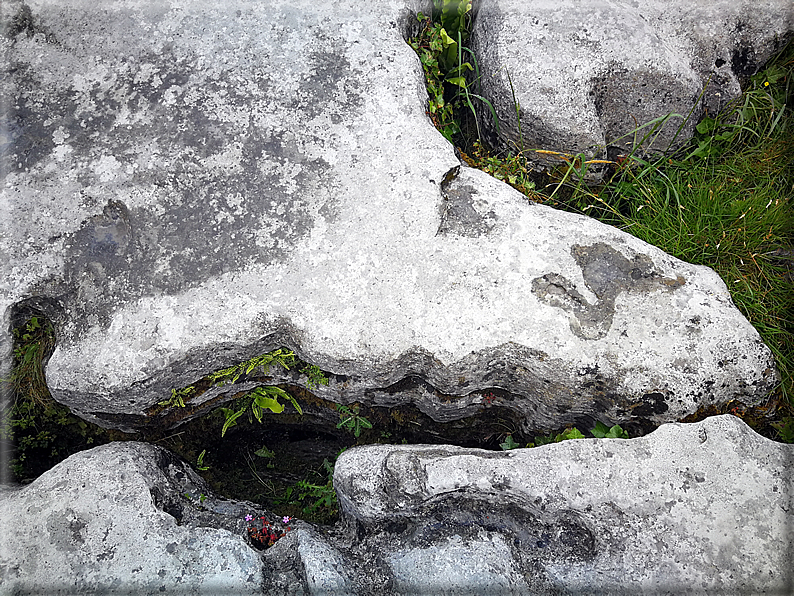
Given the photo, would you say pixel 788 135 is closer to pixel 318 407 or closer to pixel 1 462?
pixel 318 407

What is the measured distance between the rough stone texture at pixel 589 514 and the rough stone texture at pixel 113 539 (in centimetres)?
63

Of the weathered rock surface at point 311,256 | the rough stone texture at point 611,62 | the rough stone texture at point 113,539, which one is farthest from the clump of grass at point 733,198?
the rough stone texture at point 113,539

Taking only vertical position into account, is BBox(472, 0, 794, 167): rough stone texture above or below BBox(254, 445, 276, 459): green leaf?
above

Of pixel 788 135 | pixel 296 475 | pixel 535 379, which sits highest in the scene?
pixel 788 135

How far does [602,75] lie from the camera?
335 cm

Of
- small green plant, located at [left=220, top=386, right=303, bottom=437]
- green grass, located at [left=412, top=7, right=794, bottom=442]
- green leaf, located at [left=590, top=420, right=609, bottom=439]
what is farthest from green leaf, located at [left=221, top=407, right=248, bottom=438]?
green grass, located at [left=412, top=7, right=794, bottom=442]

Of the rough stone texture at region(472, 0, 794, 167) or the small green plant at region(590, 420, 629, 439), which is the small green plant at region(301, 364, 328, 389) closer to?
the small green plant at region(590, 420, 629, 439)

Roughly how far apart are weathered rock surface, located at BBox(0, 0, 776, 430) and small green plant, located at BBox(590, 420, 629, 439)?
0.23 feet

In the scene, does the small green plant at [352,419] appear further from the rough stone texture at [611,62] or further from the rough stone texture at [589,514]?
the rough stone texture at [611,62]

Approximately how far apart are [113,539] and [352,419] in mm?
1260

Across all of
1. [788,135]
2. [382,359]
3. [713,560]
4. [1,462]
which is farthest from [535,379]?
[1,462]

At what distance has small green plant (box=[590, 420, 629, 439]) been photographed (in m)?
2.71

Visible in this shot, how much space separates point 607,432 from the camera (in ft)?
9.12

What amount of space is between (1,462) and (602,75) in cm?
410
